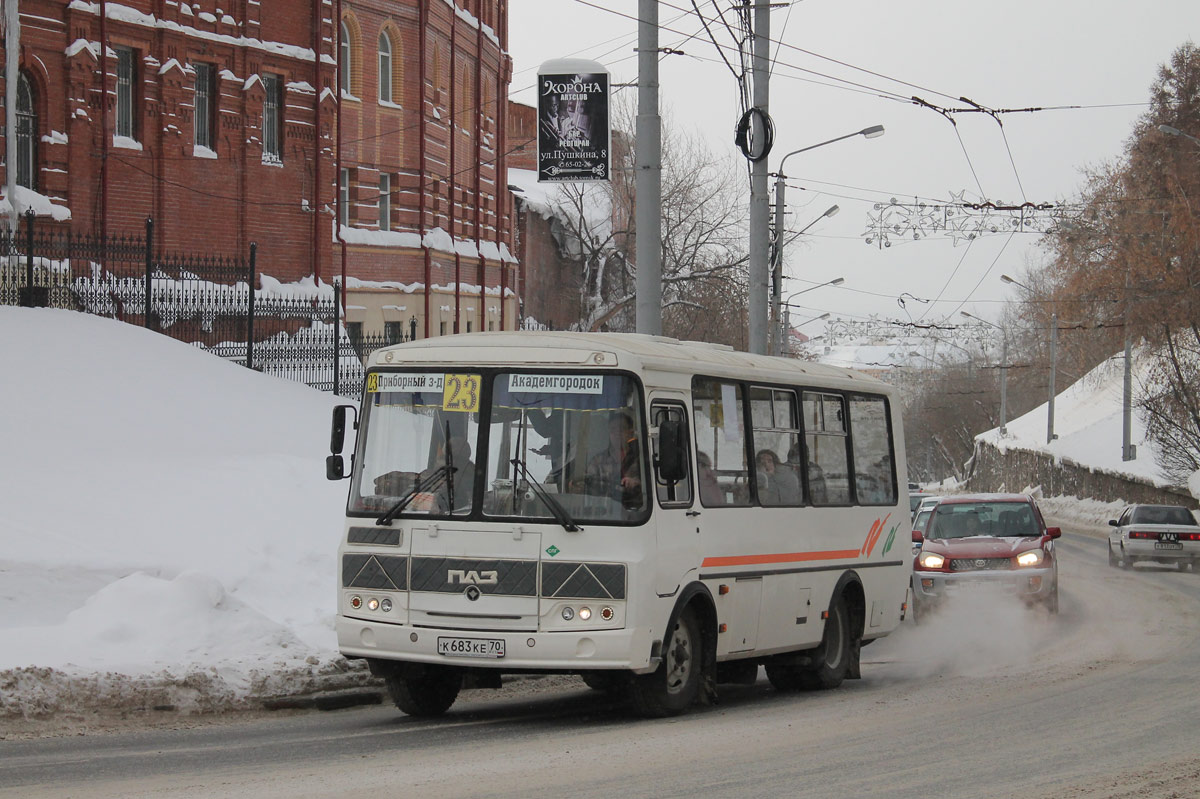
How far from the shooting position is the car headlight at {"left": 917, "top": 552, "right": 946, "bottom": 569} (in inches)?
744

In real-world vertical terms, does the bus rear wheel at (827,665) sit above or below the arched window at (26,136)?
below

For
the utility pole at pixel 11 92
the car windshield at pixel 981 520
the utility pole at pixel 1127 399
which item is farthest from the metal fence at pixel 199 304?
the utility pole at pixel 1127 399

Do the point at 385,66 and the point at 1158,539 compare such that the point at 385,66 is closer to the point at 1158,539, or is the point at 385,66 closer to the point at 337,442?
the point at 1158,539

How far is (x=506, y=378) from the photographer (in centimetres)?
1077

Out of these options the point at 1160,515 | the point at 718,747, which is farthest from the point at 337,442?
the point at 1160,515

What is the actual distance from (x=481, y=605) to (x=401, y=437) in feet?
4.48

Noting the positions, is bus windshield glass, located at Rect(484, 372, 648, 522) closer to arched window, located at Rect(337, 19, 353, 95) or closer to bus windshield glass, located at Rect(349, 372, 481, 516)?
bus windshield glass, located at Rect(349, 372, 481, 516)

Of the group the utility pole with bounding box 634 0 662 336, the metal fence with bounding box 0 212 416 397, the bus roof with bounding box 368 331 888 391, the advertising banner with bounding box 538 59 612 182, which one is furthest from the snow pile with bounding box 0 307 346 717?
the advertising banner with bounding box 538 59 612 182

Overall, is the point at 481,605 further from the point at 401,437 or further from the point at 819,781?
the point at 819,781

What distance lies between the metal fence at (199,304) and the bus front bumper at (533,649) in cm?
1334

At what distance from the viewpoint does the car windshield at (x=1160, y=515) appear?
112ft

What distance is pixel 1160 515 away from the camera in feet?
112

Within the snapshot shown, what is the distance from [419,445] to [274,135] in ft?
95.1

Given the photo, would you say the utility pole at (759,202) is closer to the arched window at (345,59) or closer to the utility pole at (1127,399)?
the arched window at (345,59)
